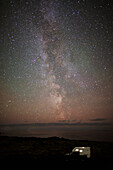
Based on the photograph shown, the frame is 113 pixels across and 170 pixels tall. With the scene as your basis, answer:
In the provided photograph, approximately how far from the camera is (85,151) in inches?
244

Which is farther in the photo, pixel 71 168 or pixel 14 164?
pixel 14 164

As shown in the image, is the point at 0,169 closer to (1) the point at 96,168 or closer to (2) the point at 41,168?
(2) the point at 41,168

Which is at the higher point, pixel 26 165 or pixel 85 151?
pixel 85 151

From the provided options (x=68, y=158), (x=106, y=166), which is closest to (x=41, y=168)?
(x=68, y=158)

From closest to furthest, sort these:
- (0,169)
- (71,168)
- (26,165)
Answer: (71,168), (0,169), (26,165)

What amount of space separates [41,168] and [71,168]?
1.32m

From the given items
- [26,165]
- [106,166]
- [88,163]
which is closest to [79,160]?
[88,163]

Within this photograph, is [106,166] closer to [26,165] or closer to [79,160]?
[79,160]

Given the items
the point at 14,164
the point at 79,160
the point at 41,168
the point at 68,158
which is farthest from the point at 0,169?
the point at 79,160

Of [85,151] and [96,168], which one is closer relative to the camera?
[96,168]

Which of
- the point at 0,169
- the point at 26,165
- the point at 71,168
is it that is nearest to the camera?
the point at 71,168

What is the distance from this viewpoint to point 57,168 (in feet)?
17.2

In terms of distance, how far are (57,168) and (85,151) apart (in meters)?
1.67

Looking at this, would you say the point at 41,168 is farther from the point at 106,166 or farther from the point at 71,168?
the point at 106,166
